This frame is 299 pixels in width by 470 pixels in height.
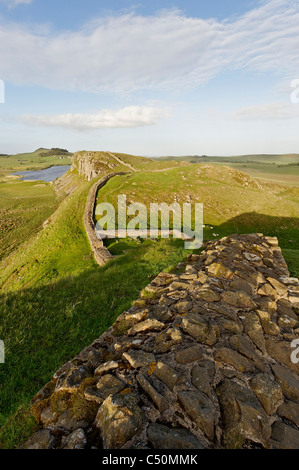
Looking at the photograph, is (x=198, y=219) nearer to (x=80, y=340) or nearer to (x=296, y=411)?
(x=80, y=340)

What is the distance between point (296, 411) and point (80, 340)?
6258 mm

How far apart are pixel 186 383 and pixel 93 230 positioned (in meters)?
20.8

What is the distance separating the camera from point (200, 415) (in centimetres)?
301

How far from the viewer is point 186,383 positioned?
360cm

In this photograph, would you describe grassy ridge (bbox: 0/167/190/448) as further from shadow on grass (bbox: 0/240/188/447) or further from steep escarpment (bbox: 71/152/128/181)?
steep escarpment (bbox: 71/152/128/181)

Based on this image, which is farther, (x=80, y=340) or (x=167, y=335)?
(x=80, y=340)

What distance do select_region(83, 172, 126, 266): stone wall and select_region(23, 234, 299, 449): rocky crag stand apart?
1154 centimetres

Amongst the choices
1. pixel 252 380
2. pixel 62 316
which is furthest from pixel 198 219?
pixel 252 380

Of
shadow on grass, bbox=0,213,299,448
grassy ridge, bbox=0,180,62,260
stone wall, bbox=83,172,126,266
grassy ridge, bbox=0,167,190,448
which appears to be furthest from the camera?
grassy ridge, bbox=0,180,62,260

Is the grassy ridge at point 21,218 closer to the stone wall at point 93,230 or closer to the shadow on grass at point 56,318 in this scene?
the stone wall at point 93,230

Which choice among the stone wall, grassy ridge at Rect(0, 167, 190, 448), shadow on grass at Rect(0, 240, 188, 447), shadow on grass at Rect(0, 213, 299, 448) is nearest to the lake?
the stone wall

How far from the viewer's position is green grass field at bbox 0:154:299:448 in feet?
19.1

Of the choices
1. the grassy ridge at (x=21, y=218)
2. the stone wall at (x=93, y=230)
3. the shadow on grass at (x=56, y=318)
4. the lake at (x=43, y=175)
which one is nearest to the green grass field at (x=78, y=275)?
the shadow on grass at (x=56, y=318)

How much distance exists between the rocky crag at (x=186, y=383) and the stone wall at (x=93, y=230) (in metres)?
11.5
